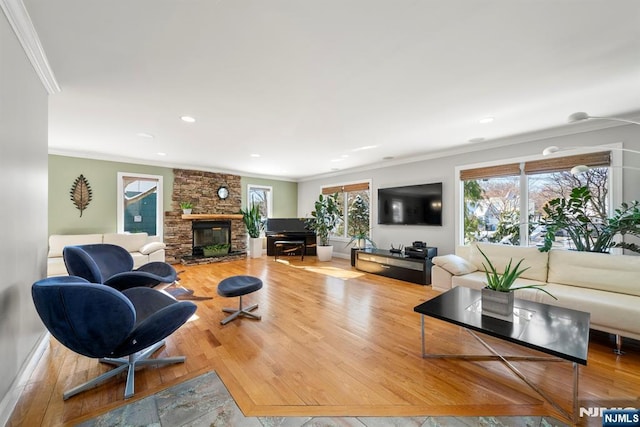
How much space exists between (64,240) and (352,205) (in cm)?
592

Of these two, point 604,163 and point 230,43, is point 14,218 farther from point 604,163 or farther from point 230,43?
point 604,163

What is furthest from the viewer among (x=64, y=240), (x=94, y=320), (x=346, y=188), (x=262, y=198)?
(x=262, y=198)

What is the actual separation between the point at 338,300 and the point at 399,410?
1944 millimetres

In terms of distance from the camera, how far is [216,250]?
254 inches

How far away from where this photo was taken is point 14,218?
165cm

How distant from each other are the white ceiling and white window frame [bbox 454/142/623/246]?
45 centimetres

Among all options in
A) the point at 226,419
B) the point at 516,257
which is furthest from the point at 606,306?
the point at 226,419

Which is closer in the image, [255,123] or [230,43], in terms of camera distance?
[230,43]

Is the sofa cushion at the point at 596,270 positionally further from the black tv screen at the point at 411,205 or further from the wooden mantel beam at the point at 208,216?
the wooden mantel beam at the point at 208,216

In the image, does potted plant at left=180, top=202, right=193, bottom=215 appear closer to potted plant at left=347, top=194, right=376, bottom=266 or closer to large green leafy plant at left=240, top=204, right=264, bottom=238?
large green leafy plant at left=240, top=204, right=264, bottom=238

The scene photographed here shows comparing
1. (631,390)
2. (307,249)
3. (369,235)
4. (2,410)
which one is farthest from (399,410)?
(307,249)

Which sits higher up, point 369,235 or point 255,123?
point 255,123

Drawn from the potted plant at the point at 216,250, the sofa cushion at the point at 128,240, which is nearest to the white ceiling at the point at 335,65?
the sofa cushion at the point at 128,240

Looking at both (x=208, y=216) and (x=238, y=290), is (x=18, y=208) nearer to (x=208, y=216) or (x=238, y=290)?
(x=238, y=290)
